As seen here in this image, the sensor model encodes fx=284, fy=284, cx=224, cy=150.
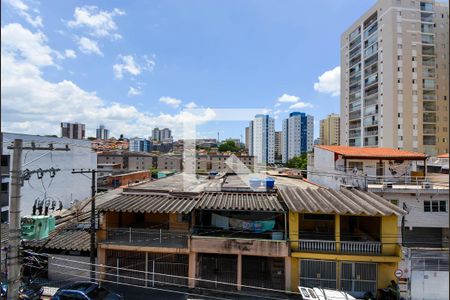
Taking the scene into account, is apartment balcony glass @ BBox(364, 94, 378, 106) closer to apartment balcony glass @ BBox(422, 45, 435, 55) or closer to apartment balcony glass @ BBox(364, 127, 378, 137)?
apartment balcony glass @ BBox(364, 127, 378, 137)

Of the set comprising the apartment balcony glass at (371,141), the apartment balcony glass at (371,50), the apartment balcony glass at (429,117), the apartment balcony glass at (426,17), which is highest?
the apartment balcony glass at (426,17)

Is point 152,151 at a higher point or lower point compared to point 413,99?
lower

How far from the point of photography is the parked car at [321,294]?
36.5 ft

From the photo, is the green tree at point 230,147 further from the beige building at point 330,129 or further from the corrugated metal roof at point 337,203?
the beige building at point 330,129

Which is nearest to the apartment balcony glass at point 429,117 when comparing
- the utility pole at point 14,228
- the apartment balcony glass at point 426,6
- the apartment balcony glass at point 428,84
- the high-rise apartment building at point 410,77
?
the high-rise apartment building at point 410,77

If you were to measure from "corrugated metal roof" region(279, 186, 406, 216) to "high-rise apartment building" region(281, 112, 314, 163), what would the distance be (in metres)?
63.1

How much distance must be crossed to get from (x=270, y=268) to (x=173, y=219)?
544 cm

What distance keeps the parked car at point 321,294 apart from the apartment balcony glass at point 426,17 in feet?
148

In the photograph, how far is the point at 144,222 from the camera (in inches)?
639

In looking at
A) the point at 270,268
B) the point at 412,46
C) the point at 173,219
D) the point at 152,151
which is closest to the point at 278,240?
the point at 270,268

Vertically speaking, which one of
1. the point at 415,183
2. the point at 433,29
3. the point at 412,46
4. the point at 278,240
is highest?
the point at 433,29

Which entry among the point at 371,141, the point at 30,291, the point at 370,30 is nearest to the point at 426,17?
the point at 370,30

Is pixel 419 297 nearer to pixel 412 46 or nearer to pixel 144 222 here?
pixel 144 222

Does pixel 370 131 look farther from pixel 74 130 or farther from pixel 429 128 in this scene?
pixel 74 130
